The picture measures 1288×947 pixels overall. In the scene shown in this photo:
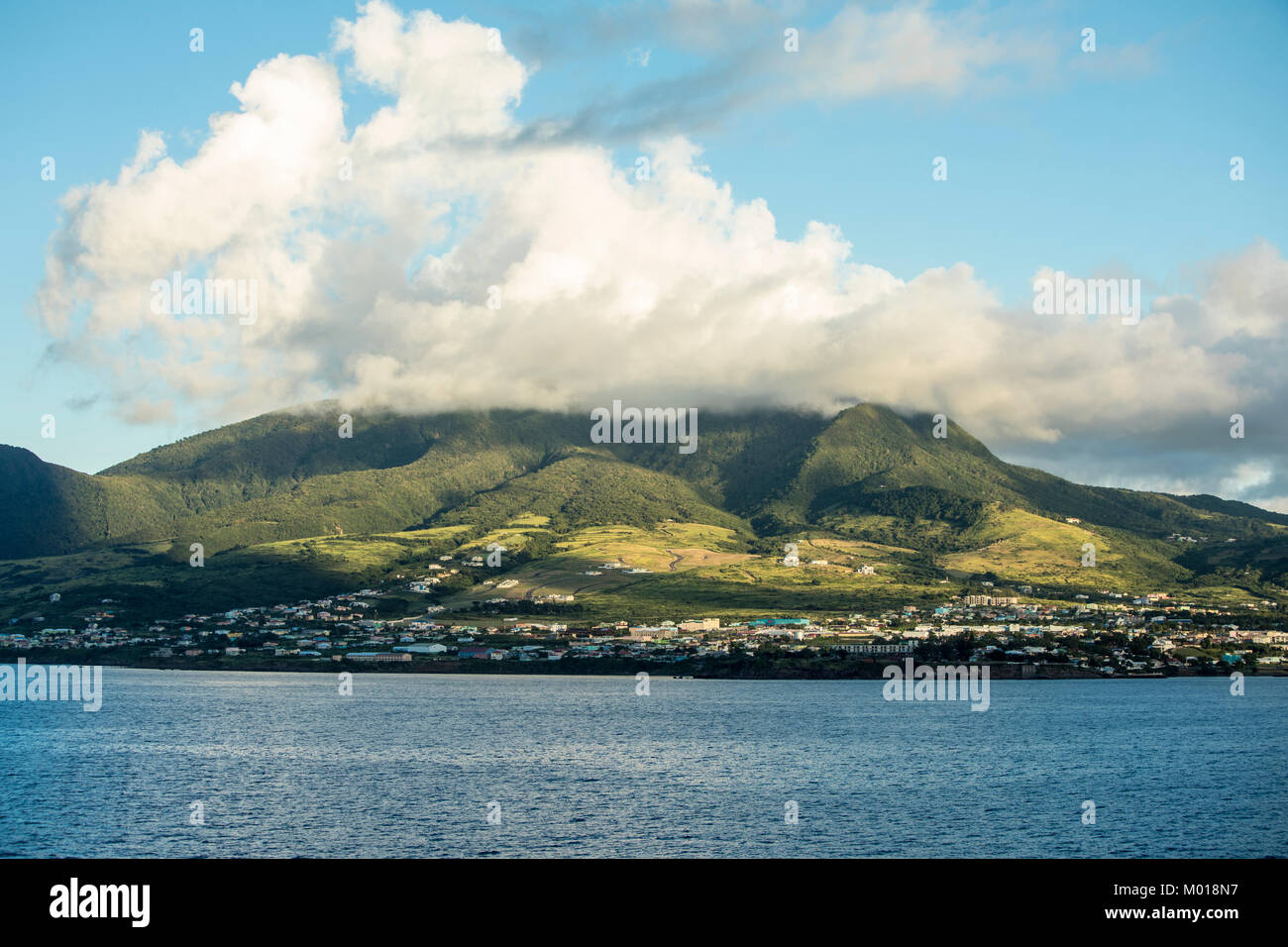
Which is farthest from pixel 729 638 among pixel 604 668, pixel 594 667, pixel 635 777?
pixel 635 777

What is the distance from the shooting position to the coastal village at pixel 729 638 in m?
152

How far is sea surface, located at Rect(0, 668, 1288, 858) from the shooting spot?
4903 centimetres

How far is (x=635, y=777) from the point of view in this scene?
6638cm

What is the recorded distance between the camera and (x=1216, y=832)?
52094 mm

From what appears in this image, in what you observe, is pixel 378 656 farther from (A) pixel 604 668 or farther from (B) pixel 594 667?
(A) pixel 604 668

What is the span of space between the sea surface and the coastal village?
31.0 meters

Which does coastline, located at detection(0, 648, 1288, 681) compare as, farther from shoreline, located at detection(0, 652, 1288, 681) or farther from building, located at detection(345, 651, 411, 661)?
building, located at detection(345, 651, 411, 661)

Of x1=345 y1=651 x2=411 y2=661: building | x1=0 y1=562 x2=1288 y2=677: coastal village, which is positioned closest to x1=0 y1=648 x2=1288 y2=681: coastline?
x1=0 y1=562 x2=1288 y2=677: coastal village

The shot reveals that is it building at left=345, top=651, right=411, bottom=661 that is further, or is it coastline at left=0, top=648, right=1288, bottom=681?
building at left=345, top=651, right=411, bottom=661

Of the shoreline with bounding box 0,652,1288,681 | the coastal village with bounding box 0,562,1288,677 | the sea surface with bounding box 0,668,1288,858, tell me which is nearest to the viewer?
the sea surface with bounding box 0,668,1288,858

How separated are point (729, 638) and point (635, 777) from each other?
9806cm

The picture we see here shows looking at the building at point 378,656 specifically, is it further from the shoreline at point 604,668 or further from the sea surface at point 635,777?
the sea surface at point 635,777
